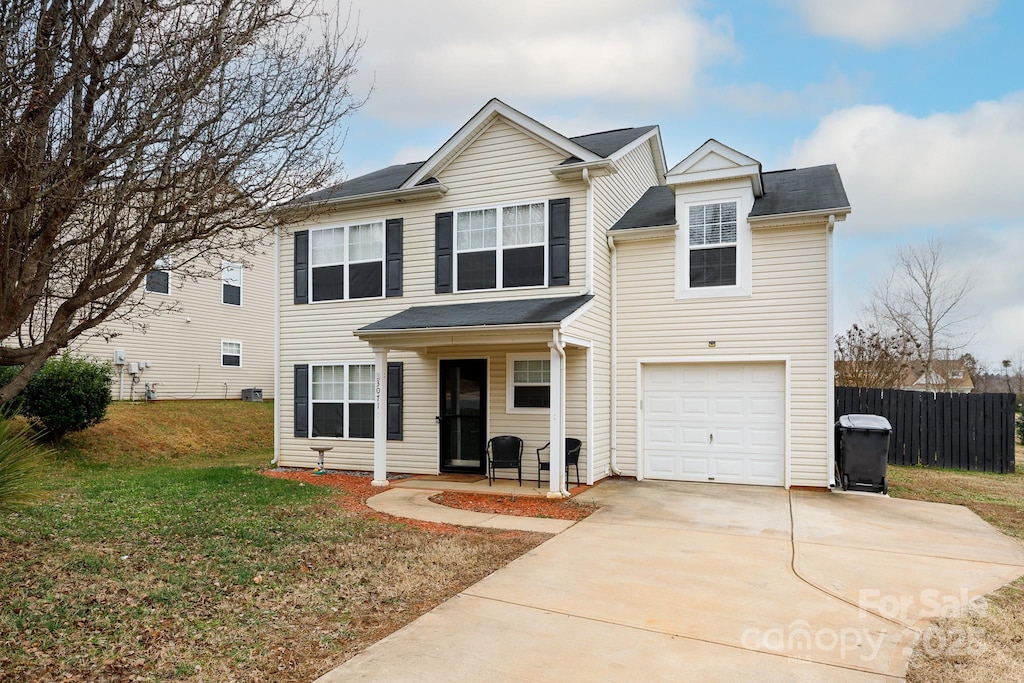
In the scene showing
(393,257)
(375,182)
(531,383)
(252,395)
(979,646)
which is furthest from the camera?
(252,395)

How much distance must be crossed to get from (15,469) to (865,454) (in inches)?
434

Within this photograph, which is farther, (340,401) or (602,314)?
(340,401)

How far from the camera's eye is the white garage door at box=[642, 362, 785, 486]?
10609 millimetres

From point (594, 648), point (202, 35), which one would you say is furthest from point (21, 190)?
point (594, 648)

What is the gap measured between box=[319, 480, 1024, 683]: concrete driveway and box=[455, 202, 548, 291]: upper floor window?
471 cm

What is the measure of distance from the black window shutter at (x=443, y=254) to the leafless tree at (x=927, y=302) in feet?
58.4

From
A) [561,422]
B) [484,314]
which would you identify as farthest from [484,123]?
[561,422]

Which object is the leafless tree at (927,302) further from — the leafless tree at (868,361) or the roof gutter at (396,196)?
the roof gutter at (396,196)

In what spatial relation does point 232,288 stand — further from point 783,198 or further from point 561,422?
point 783,198

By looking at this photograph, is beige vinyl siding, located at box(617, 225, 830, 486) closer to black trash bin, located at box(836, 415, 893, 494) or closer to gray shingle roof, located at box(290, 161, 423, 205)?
black trash bin, located at box(836, 415, 893, 494)

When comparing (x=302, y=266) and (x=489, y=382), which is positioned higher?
(x=302, y=266)

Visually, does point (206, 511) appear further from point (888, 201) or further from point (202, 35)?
point (888, 201)

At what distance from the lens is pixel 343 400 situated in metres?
12.6

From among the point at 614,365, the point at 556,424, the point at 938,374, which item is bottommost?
the point at 556,424
